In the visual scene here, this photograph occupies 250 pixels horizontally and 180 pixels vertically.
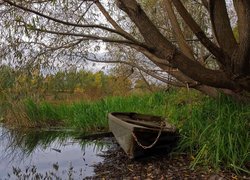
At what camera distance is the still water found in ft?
20.5

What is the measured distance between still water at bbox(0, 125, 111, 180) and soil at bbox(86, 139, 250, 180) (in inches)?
12.3

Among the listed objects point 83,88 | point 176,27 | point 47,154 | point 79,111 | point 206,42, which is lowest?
point 47,154

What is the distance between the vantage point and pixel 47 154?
771cm

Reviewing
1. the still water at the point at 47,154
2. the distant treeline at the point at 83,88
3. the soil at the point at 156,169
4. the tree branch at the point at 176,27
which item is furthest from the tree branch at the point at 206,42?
the distant treeline at the point at 83,88

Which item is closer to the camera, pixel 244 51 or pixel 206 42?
pixel 244 51

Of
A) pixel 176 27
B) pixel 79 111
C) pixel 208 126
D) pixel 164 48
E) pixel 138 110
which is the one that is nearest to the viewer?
pixel 164 48

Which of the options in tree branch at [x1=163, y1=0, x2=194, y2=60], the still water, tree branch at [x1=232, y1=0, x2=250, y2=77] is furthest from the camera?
tree branch at [x1=163, y1=0, x2=194, y2=60]

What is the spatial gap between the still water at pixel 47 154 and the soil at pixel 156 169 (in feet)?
1.03

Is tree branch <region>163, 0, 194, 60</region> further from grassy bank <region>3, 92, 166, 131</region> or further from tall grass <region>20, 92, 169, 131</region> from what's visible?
grassy bank <region>3, 92, 166, 131</region>

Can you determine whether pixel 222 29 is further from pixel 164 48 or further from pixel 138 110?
pixel 138 110

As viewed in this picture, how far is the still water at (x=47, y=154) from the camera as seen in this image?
6.24m

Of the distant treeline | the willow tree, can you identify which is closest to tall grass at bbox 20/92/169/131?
the distant treeline

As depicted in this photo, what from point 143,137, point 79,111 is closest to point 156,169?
point 143,137

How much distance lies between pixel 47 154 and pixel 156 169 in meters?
2.76
